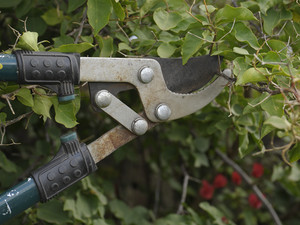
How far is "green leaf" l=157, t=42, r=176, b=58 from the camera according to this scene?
103cm

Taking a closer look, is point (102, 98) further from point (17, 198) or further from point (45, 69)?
point (17, 198)

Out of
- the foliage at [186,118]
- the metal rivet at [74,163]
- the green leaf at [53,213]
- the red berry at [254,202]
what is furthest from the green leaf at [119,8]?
the red berry at [254,202]

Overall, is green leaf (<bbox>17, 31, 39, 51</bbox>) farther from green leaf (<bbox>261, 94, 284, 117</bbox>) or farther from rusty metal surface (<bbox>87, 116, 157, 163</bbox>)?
green leaf (<bbox>261, 94, 284, 117</bbox>)

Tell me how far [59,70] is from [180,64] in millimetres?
288

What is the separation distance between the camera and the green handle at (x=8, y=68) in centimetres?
84

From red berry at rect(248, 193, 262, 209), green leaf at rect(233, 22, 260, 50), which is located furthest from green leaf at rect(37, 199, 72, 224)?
red berry at rect(248, 193, 262, 209)

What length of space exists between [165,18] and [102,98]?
0.81ft

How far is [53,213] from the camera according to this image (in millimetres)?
1303

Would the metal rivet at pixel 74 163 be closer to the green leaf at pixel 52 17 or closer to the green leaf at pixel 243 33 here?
the green leaf at pixel 243 33

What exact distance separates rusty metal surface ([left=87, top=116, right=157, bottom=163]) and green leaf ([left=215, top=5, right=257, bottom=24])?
0.28m

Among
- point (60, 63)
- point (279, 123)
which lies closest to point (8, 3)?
point (60, 63)

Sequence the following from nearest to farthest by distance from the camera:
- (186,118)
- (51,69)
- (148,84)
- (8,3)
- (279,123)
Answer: (279,123)
(51,69)
(148,84)
(8,3)
(186,118)

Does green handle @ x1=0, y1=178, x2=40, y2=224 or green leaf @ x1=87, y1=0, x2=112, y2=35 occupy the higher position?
green leaf @ x1=87, y1=0, x2=112, y2=35

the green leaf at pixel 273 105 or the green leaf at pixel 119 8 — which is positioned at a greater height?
the green leaf at pixel 119 8
